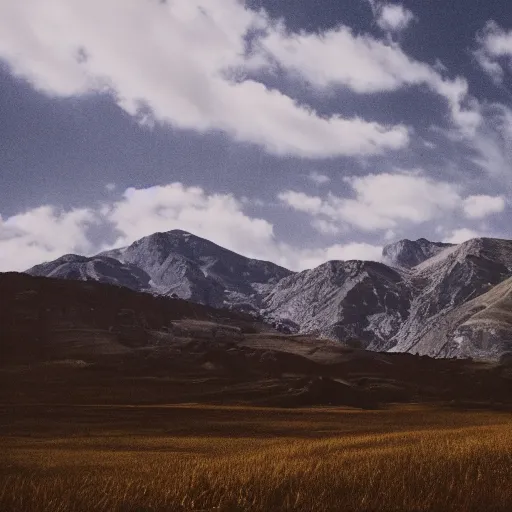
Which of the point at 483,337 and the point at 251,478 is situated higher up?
the point at 483,337

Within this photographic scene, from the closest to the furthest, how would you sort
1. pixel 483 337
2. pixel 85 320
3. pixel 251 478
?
1. pixel 251 478
2. pixel 85 320
3. pixel 483 337

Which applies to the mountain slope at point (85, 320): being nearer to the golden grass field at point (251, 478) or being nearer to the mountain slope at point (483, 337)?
the mountain slope at point (483, 337)

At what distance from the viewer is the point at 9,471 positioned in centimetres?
1661

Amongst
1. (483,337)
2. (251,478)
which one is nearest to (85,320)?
(251,478)

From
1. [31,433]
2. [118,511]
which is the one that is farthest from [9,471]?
[31,433]

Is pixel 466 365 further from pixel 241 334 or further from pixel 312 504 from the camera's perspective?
pixel 312 504

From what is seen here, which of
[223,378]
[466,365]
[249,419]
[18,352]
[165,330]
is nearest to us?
[249,419]

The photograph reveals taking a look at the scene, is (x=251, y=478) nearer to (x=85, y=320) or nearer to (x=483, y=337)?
(x=85, y=320)

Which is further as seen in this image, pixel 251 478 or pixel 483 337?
pixel 483 337

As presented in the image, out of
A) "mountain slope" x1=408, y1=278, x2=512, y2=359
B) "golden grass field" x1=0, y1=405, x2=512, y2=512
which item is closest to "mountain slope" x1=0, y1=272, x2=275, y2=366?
"mountain slope" x1=408, y1=278, x2=512, y2=359

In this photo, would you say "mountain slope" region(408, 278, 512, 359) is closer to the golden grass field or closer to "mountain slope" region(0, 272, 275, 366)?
"mountain slope" region(0, 272, 275, 366)

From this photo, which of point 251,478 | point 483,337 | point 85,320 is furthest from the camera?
point 483,337

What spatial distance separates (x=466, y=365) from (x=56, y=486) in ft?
351

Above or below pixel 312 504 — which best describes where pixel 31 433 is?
below
